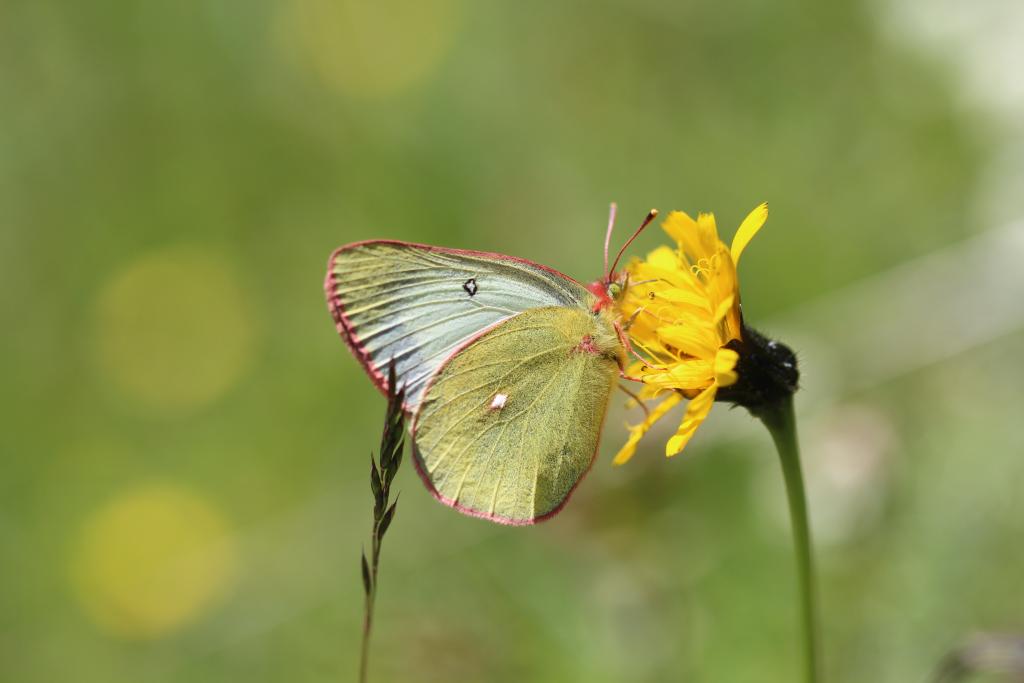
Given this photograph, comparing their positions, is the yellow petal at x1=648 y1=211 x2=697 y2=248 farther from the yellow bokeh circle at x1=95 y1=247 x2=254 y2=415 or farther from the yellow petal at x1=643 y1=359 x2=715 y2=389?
the yellow bokeh circle at x1=95 y1=247 x2=254 y2=415

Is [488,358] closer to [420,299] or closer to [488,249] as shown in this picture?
[420,299]

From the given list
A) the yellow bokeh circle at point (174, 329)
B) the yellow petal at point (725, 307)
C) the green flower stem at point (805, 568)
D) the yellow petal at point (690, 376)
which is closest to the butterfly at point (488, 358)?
the yellow petal at point (690, 376)

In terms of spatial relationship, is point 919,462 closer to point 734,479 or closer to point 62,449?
point 734,479

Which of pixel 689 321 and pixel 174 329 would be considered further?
pixel 174 329

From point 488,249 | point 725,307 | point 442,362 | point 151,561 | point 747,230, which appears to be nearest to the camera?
point 725,307

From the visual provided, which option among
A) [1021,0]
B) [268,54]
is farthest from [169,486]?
[1021,0]

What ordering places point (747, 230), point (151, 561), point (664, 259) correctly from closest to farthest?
point (747, 230) < point (664, 259) < point (151, 561)

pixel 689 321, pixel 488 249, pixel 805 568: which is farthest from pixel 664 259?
pixel 488 249

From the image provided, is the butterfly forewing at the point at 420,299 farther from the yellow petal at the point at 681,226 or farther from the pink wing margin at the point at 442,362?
the yellow petal at the point at 681,226
